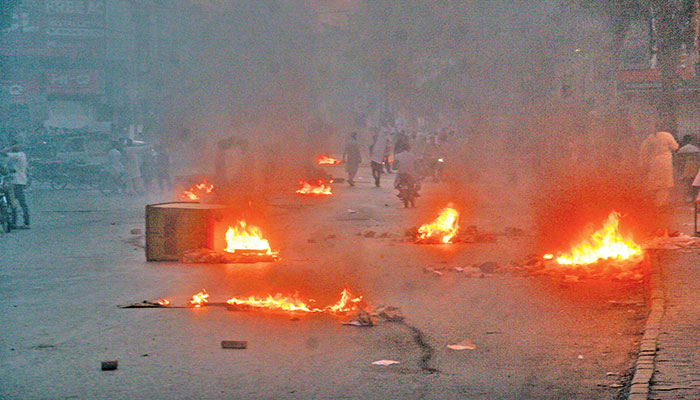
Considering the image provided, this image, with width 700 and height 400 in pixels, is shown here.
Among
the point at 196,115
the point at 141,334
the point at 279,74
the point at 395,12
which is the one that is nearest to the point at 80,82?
the point at 395,12

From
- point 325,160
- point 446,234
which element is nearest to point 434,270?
point 446,234

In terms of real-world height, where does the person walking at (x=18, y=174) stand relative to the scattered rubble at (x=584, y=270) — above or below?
above

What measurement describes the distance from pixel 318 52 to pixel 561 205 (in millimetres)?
9484

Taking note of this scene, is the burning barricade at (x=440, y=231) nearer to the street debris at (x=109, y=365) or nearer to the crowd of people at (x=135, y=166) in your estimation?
the street debris at (x=109, y=365)

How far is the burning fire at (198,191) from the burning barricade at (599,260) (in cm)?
1232

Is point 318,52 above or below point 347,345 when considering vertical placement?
above

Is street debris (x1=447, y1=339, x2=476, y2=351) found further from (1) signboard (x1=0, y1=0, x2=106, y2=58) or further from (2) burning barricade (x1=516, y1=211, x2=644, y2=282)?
(1) signboard (x1=0, y1=0, x2=106, y2=58)

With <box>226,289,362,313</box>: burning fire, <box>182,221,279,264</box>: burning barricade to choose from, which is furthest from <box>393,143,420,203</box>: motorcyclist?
<box>226,289,362,313</box>: burning fire

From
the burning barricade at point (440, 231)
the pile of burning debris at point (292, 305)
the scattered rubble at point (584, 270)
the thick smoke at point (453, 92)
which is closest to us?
the pile of burning debris at point (292, 305)

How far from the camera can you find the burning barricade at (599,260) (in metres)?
10.9

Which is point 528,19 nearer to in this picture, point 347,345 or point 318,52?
point 318,52

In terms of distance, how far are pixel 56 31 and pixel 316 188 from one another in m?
26.3

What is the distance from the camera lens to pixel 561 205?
20.2m

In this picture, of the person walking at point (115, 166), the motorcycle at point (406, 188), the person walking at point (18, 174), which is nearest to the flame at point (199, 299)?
the person walking at point (18, 174)
